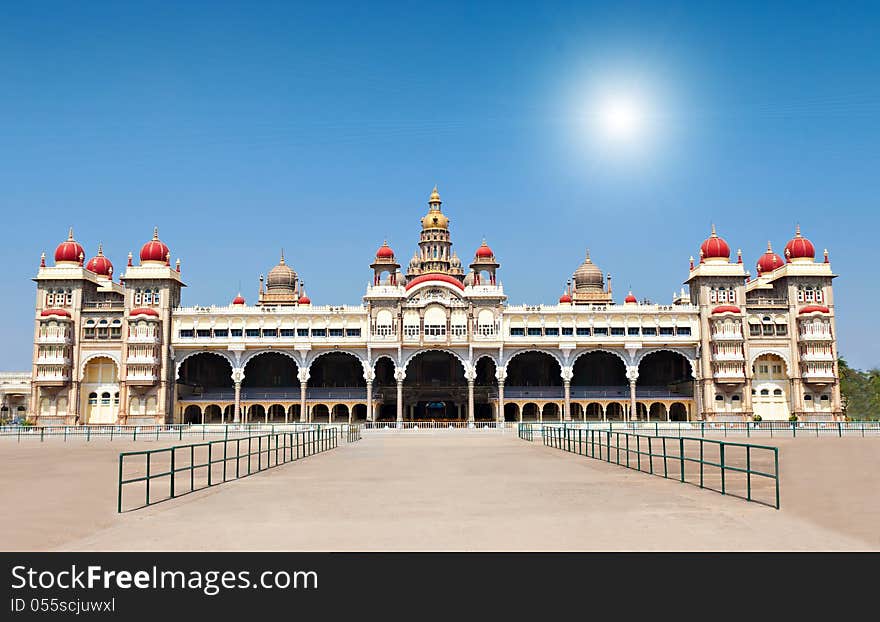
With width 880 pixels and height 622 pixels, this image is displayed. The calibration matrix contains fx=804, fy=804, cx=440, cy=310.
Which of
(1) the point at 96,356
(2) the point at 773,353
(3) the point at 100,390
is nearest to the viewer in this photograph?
(1) the point at 96,356

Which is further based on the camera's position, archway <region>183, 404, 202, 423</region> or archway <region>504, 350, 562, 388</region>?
archway <region>504, 350, 562, 388</region>

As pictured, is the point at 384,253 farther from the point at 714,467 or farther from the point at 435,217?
the point at 714,467

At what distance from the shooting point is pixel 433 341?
72312 mm

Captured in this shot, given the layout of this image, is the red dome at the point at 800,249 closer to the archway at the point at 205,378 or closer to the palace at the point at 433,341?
the palace at the point at 433,341

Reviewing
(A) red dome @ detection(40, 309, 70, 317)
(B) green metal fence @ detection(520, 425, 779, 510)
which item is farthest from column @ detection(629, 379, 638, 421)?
(A) red dome @ detection(40, 309, 70, 317)

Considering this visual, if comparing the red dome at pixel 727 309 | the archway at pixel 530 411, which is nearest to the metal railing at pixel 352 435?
the archway at pixel 530 411

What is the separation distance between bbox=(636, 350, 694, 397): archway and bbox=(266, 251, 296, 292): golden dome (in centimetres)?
3997

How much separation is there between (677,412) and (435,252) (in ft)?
104

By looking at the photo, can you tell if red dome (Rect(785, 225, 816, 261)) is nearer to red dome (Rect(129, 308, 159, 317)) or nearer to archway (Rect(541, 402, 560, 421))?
archway (Rect(541, 402, 560, 421))

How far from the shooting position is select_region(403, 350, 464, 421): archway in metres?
77.5

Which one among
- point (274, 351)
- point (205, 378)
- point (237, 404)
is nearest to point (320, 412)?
point (274, 351)

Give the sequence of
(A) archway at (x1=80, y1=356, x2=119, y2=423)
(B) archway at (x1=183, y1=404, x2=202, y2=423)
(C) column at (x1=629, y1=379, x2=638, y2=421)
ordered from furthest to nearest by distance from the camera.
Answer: (B) archway at (x1=183, y1=404, x2=202, y2=423), (A) archway at (x1=80, y1=356, x2=119, y2=423), (C) column at (x1=629, y1=379, x2=638, y2=421)

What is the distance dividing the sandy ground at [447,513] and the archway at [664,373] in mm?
55286
